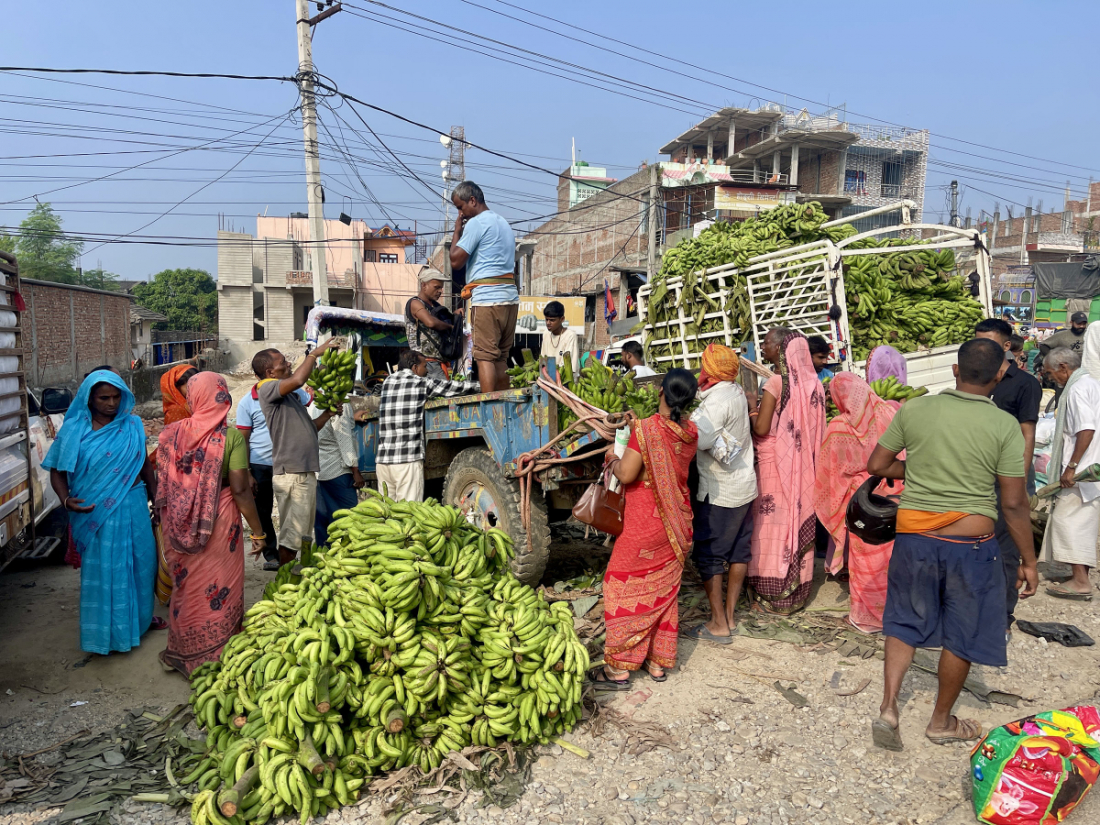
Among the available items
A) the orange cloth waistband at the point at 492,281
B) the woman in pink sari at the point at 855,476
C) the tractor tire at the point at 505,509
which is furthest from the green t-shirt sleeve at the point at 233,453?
the woman in pink sari at the point at 855,476

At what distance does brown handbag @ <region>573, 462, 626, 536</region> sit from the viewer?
13.1 feet

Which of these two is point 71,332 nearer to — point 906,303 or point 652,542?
point 906,303

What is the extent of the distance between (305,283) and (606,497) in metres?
39.3

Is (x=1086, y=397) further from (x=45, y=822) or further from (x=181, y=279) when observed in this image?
(x=181, y=279)

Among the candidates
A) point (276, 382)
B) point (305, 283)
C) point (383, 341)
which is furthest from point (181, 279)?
point (276, 382)

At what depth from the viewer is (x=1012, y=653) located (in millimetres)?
4484

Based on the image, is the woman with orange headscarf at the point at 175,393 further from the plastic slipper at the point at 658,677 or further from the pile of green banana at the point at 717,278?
the pile of green banana at the point at 717,278

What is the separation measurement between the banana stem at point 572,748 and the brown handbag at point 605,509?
1122mm

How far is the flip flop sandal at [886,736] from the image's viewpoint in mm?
3324

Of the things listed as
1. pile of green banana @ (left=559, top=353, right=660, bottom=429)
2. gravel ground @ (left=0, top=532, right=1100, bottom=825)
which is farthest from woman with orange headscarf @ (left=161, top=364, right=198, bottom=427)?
pile of green banana @ (left=559, top=353, right=660, bottom=429)

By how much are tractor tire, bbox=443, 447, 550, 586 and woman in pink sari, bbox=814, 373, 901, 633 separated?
193cm

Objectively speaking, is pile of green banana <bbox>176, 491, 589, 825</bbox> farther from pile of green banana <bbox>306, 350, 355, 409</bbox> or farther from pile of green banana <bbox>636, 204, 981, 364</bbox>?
pile of green banana <bbox>636, 204, 981, 364</bbox>

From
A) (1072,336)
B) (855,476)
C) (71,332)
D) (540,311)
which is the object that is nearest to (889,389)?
(855,476)

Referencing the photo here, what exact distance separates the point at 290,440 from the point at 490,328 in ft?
5.57
